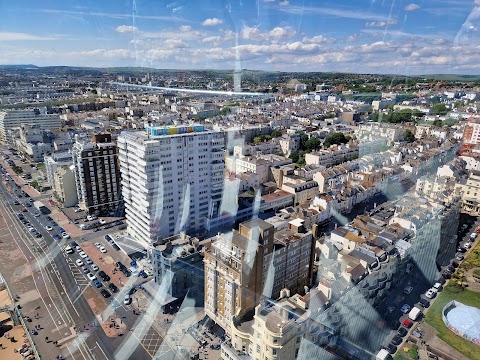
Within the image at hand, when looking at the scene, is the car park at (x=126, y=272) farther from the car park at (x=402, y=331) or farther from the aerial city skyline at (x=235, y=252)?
the car park at (x=402, y=331)

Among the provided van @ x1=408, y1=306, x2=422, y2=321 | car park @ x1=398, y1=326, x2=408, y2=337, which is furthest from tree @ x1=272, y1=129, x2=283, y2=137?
car park @ x1=398, y1=326, x2=408, y2=337

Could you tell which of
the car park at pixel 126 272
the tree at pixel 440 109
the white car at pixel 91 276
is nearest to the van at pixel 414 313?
the car park at pixel 126 272

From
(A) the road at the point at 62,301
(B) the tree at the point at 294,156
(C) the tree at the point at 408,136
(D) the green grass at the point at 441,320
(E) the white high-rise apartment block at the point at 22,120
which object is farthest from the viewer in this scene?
(E) the white high-rise apartment block at the point at 22,120

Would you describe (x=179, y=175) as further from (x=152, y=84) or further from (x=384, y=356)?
(x=152, y=84)

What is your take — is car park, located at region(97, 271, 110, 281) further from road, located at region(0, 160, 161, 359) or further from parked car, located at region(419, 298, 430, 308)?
parked car, located at region(419, 298, 430, 308)

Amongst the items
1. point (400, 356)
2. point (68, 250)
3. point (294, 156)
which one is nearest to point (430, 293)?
point (400, 356)

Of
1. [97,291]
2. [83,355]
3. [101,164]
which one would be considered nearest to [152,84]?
[101,164]

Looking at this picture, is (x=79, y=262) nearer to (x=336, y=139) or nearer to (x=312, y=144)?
(x=312, y=144)
